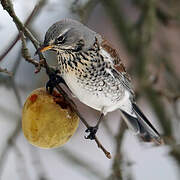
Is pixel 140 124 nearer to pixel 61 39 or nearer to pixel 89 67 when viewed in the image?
pixel 89 67

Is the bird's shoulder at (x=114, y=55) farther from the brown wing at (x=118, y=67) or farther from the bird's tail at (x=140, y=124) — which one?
the bird's tail at (x=140, y=124)

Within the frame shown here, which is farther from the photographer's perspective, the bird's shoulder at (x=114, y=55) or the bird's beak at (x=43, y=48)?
the bird's shoulder at (x=114, y=55)

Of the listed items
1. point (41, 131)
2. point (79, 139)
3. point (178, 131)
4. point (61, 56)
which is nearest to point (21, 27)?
point (41, 131)

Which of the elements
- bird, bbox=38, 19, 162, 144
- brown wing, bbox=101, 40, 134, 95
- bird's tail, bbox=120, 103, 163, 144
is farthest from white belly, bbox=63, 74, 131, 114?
bird's tail, bbox=120, 103, 163, 144

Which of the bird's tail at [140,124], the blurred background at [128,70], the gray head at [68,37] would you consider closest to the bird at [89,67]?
the gray head at [68,37]

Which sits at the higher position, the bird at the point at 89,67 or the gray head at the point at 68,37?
the gray head at the point at 68,37

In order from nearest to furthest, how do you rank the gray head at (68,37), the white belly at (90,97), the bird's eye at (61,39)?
the gray head at (68,37), the bird's eye at (61,39), the white belly at (90,97)

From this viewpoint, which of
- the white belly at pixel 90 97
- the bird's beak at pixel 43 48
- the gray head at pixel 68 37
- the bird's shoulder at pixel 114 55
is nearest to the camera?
the bird's beak at pixel 43 48
